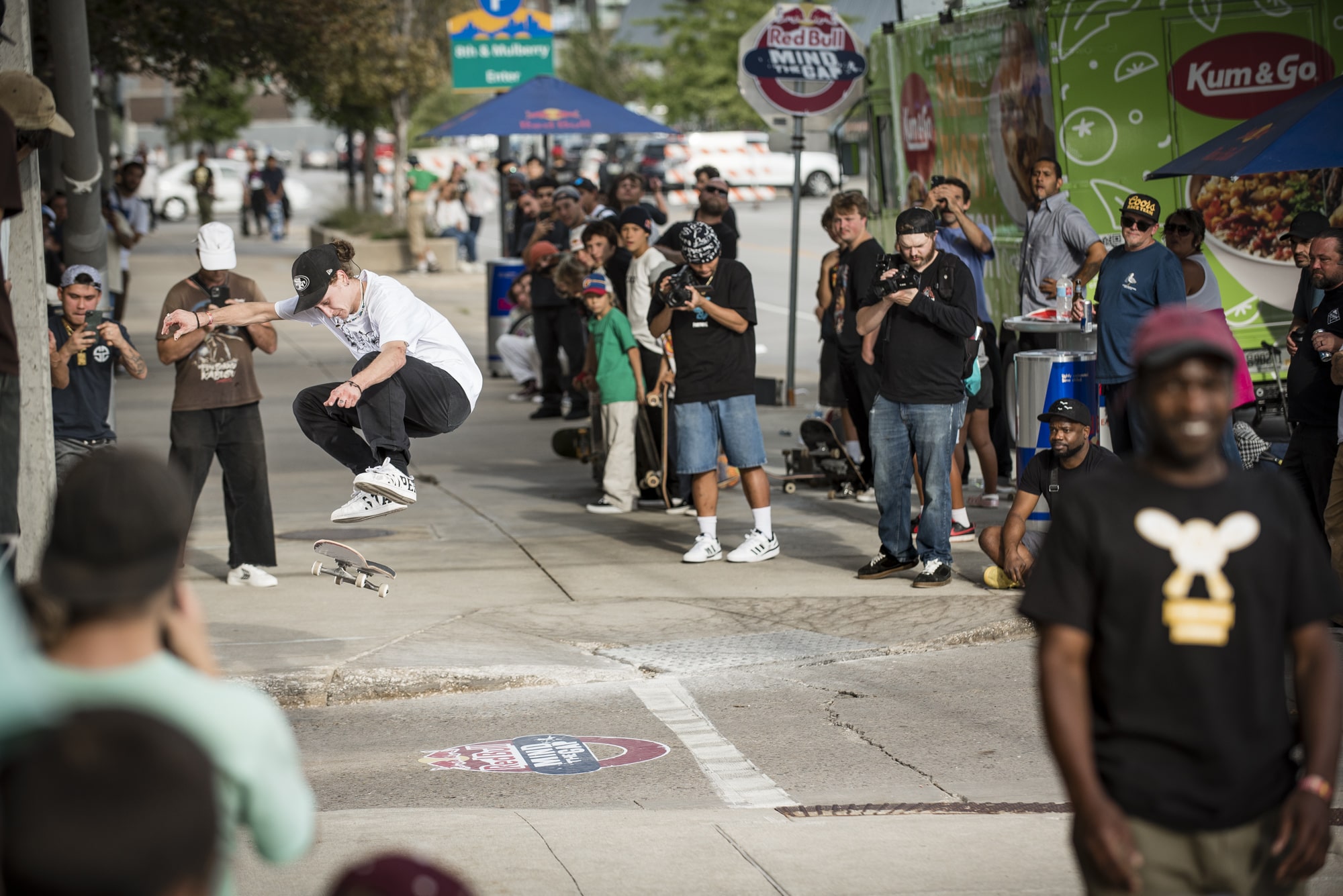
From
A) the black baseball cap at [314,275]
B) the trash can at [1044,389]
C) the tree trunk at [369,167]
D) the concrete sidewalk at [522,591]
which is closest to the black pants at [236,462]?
the concrete sidewalk at [522,591]

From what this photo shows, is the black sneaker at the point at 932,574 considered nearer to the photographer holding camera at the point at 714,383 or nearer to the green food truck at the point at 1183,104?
the photographer holding camera at the point at 714,383

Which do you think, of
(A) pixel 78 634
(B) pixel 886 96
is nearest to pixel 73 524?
(A) pixel 78 634

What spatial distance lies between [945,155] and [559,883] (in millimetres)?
10426

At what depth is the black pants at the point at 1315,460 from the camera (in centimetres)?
776

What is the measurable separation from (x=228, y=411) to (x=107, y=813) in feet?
23.7

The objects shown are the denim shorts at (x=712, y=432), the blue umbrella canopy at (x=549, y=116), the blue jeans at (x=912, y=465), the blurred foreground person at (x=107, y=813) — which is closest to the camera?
the blurred foreground person at (x=107, y=813)

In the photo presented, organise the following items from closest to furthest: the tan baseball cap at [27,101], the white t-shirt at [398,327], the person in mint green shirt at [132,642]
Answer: the person in mint green shirt at [132,642] < the tan baseball cap at [27,101] < the white t-shirt at [398,327]

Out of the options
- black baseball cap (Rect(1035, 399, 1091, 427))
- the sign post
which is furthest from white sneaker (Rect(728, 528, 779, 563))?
the sign post

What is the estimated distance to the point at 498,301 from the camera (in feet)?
57.9

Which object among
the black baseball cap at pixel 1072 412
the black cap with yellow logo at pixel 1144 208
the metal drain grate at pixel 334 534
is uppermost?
the black cap with yellow logo at pixel 1144 208

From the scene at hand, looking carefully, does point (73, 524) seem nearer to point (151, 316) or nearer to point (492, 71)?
point (492, 71)

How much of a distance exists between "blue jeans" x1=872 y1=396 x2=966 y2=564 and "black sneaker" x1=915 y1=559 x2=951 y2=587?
30mm

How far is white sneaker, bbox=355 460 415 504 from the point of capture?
7008mm

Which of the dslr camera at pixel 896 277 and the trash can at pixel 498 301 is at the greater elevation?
the dslr camera at pixel 896 277
